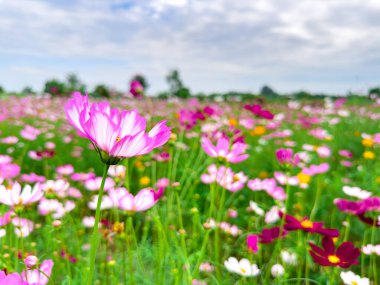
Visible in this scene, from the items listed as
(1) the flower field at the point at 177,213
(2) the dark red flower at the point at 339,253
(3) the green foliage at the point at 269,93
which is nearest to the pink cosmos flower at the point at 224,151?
(1) the flower field at the point at 177,213

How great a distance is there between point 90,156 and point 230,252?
1.52 meters

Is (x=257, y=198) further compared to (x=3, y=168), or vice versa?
(x=257, y=198)

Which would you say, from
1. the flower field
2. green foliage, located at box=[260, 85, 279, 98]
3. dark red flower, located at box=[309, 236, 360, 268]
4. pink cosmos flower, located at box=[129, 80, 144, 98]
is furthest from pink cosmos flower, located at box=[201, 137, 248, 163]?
green foliage, located at box=[260, 85, 279, 98]

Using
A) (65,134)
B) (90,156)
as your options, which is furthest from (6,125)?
(90,156)

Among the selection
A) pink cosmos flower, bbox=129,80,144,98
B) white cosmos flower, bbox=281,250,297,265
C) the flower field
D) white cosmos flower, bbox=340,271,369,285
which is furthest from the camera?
pink cosmos flower, bbox=129,80,144,98

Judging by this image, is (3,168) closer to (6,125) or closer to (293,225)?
(293,225)

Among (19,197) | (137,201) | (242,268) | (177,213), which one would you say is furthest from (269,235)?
(177,213)

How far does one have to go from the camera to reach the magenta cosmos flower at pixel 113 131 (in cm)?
52

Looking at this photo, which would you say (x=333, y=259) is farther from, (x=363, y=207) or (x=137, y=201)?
(x=137, y=201)

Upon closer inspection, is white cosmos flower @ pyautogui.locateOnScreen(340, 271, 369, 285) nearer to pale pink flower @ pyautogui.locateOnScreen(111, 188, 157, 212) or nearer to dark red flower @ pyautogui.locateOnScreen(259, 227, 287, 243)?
dark red flower @ pyautogui.locateOnScreen(259, 227, 287, 243)

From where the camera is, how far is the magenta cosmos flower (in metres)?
0.52

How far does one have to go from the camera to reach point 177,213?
201 cm

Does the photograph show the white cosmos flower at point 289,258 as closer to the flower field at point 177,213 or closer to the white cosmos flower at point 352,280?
the flower field at point 177,213

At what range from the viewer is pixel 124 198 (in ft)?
3.11
